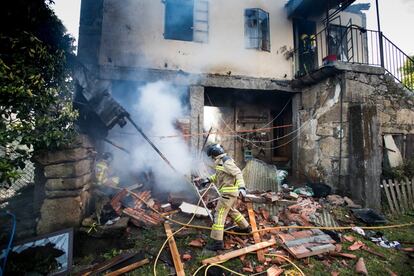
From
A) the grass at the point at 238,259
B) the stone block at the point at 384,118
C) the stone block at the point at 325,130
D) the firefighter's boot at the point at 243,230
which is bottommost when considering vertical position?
the grass at the point at 238,259

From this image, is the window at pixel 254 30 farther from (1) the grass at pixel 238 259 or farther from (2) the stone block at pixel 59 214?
(2) the stone block at pixel 59 214

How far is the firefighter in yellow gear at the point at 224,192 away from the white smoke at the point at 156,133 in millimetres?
3085

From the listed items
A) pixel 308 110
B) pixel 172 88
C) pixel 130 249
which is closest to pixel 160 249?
pixel 130 249

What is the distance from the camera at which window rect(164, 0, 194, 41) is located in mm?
8000

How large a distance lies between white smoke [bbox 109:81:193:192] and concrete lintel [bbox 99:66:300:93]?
0.31 m

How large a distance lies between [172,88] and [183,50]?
1492mm

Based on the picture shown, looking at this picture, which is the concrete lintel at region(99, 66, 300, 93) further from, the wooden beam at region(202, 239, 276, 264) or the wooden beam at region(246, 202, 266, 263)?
the wooden beam at region(202, 239, 276, 264)

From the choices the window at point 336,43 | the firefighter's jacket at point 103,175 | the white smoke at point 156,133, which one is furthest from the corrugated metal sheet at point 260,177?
the window at point 336,43

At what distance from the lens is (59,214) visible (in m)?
4.13

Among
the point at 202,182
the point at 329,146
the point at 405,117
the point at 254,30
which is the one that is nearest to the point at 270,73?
the point at 254,30

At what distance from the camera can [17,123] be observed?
3.21m

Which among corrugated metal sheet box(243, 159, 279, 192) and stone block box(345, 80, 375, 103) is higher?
stone block box(345, 80, 375, 103)

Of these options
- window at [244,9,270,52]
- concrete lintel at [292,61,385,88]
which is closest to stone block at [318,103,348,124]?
concrete lintel at [292,61,385,88]

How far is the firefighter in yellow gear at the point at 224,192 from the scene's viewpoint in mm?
4160
